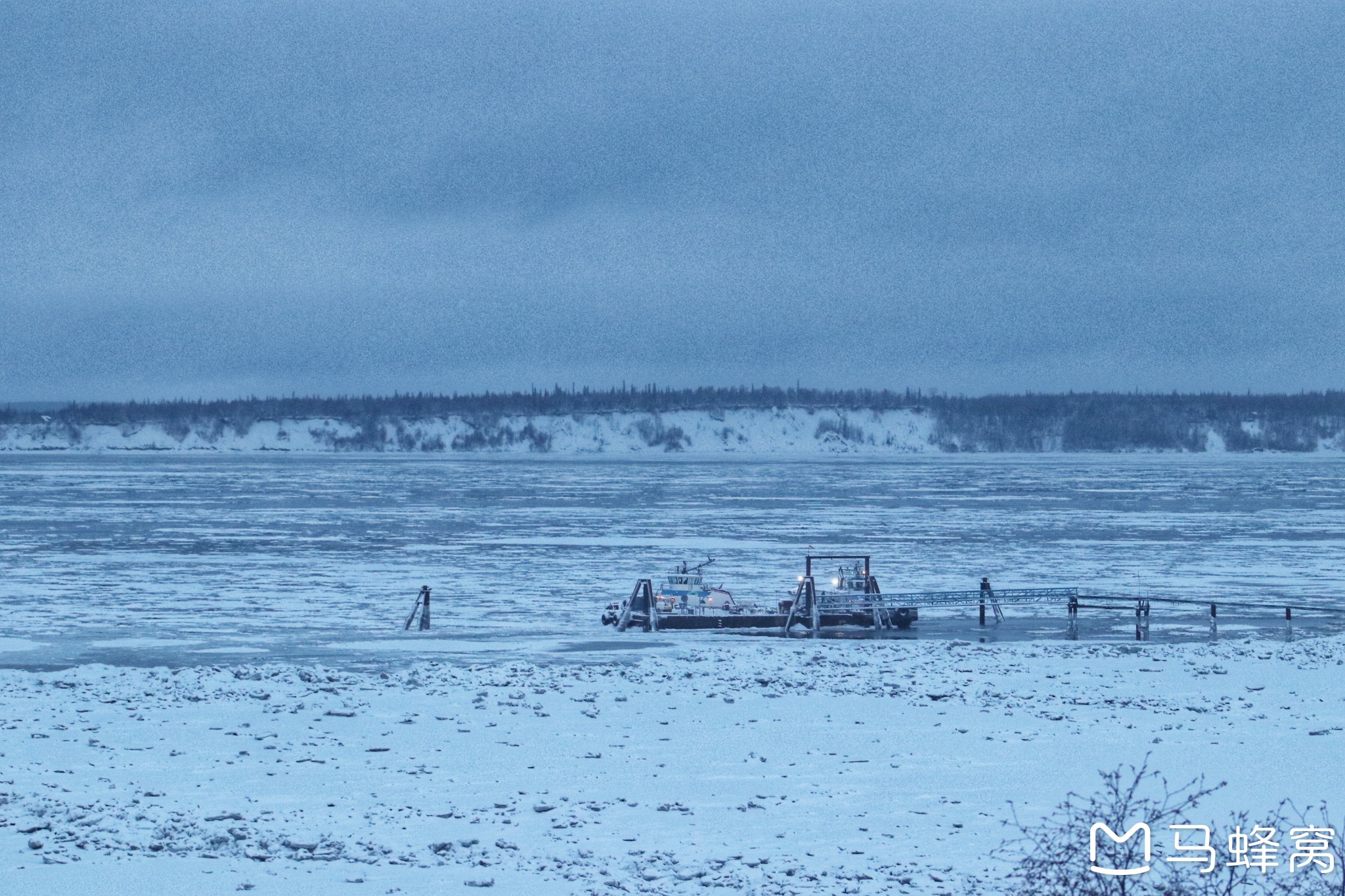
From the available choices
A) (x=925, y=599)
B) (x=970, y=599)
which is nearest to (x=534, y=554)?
(x=925, y=599)

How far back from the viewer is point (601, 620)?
31.2 meters

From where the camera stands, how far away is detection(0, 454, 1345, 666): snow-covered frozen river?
1136 inches

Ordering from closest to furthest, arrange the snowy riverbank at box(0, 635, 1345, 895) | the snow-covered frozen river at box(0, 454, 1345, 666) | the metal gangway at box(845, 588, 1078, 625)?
the snowy riverbank at box(0, 635, 1345, 895) < the snow-covered frozen river at box(0, 454, 1345, 666) < the metal gangway at box(845, 588, 1078, 625)

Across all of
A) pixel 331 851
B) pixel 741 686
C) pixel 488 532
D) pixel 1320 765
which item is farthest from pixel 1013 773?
pixel 488 532

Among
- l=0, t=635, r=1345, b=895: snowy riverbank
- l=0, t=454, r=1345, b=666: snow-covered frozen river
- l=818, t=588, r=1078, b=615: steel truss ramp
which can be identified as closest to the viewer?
l=0, t=635, r=1345, b=895: snowy riverbank

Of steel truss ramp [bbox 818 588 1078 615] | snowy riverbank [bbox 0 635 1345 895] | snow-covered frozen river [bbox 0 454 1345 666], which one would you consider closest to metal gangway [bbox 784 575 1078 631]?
steel truss ramp [bbox 818 588 1078 615]

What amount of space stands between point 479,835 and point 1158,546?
44.1 metres

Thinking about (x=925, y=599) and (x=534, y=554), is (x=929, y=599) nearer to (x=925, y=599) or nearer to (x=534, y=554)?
(x=925, y=599)

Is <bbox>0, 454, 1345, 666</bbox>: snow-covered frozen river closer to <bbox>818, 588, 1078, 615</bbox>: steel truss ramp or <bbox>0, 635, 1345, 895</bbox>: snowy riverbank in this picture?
<bbox>818, 588, 1078, 615</bbox>: steel truss ramp

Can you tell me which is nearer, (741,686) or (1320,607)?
(741,686)

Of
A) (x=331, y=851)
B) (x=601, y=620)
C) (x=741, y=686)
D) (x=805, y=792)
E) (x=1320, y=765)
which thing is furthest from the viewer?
(x=601, y=620)

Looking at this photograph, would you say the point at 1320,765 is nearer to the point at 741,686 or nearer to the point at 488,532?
the point at 741,686

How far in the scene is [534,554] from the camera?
159 feet

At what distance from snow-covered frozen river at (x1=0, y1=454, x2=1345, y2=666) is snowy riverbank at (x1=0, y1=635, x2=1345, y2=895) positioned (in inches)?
171
